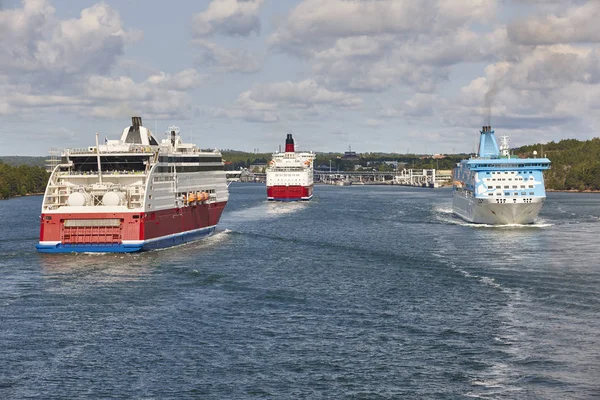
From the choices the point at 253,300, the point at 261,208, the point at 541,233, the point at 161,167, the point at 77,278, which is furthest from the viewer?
the point at 261,208

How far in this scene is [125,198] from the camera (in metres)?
74.5

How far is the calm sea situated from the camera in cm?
3581

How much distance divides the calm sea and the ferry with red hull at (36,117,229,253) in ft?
6.33

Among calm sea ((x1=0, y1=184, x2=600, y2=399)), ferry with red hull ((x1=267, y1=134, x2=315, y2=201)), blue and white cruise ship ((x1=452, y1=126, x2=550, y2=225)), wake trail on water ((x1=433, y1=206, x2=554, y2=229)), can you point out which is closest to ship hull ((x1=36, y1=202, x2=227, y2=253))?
calm sea ((x1=0, y1=184, x2=600, y2=399))

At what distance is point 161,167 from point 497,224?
5038 cm

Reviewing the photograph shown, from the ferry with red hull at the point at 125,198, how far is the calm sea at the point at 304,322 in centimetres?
193

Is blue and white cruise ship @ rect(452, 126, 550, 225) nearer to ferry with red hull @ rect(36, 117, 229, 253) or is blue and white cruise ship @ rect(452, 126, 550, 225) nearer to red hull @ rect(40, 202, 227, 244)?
ferry with red hull @ rect(36, 117, 229, 253)

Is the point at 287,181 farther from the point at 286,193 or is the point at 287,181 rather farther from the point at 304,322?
the point at 304,322

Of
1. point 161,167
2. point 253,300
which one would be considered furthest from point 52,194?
point 253,300

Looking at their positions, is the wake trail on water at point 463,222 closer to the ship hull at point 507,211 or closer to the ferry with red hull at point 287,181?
the ship hull at point 507,211

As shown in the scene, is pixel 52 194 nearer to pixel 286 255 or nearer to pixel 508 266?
pixel 286 255

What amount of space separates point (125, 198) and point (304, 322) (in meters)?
33.2

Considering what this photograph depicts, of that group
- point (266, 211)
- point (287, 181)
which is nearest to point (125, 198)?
point (266, 211)

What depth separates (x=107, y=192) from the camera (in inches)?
2913
